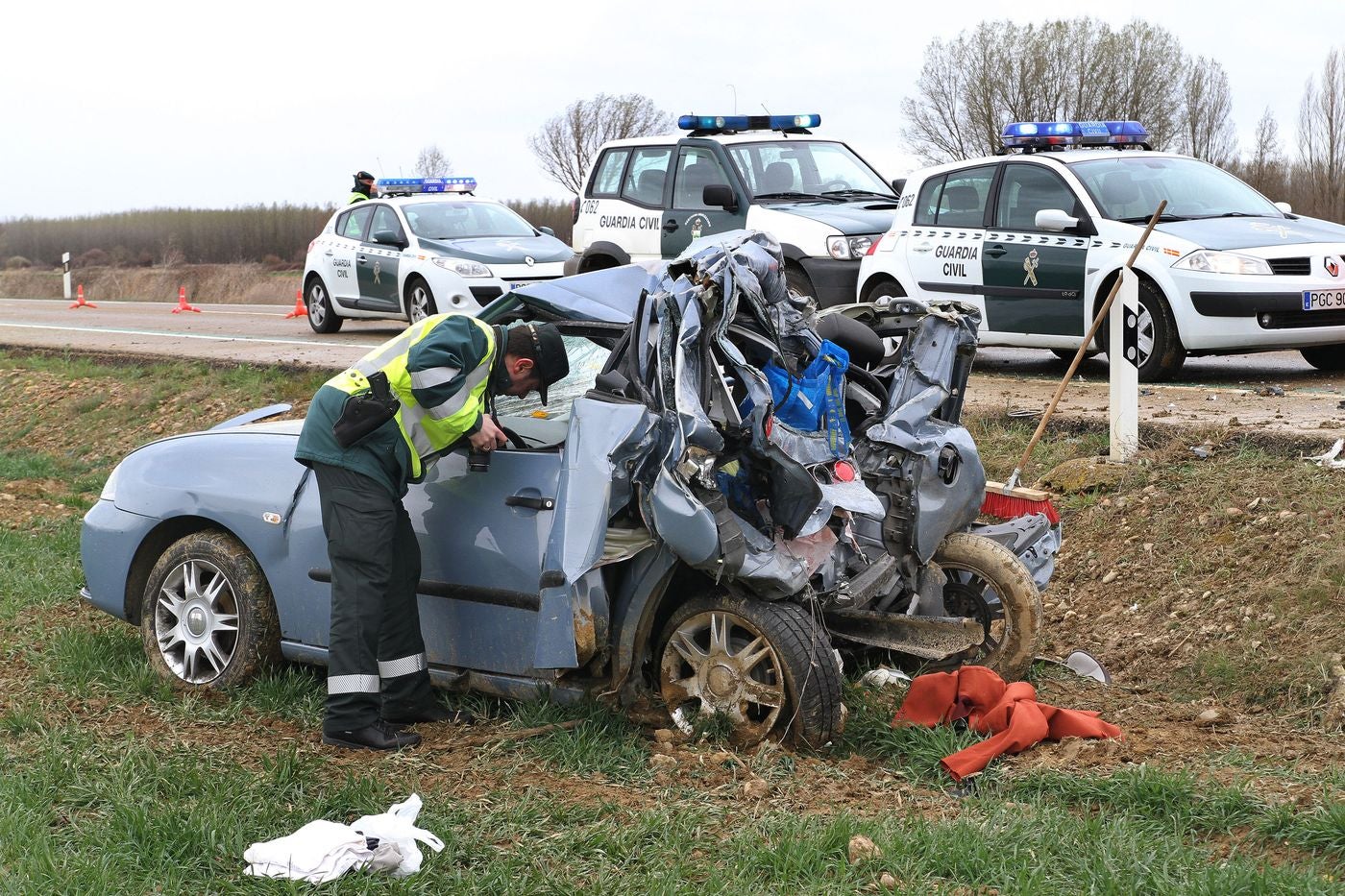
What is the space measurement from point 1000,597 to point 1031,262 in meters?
5.51

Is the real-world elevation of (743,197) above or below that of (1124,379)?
above

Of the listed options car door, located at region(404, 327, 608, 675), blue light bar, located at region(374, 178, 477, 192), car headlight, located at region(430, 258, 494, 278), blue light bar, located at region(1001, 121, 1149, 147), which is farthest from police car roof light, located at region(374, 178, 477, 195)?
car door, located at region(404, 327, 608, 675)

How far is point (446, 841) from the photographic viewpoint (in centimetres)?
398

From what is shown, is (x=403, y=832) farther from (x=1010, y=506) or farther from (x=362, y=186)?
(x=362, y=186)

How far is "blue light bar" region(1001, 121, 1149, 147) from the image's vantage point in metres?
11.4

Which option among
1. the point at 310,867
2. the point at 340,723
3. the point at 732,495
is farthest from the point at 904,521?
the point at 310,867

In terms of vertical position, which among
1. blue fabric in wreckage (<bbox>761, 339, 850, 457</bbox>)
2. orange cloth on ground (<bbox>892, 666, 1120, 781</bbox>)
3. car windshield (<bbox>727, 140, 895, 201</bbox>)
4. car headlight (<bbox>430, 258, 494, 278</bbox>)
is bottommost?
orange cloth on ground (<bbox>892, 666, 1120, 781</bbox>)

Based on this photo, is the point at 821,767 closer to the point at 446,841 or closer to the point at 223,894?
the point at 446,841

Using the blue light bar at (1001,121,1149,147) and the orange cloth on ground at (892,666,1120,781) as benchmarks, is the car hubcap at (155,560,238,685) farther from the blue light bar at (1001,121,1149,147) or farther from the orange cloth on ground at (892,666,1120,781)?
the blue light bar at (1001,121,1149,147)

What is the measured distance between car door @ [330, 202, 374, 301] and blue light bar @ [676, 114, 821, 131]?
453 cm

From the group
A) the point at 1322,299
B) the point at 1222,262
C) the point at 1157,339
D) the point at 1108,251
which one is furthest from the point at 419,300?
the point at 1322,299

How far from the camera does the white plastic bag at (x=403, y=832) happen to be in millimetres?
3809

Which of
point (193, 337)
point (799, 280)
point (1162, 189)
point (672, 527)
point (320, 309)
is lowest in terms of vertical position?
point (672, 527)

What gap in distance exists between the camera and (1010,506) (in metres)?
6.83
